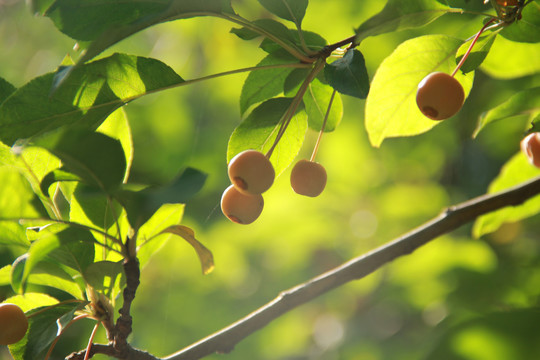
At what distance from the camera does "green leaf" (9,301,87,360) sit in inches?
31.0

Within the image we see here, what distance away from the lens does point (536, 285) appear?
5.01 ft

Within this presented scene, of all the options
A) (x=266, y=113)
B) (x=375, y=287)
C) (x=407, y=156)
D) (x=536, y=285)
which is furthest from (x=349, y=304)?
(x=266, y=113)

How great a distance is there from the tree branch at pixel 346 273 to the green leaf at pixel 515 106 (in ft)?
0.44

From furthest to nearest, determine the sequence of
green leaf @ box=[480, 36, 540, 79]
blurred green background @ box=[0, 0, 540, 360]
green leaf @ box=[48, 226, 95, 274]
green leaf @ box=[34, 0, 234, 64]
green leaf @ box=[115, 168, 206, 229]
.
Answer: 1. blurred green background @ box=[0, 0, 540, 360]
2. green leaf @ box=[480, 36, 540, 79]
3. green leaf @ box=[48, 226, 95, 274]
4. green leaf @ box=[34, 0, 234, 64]
5. green leaf @ box=[115, 168, 206, 229]

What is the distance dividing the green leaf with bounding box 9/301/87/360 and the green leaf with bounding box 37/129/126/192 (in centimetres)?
24

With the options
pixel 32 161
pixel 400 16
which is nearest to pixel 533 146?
pixel 400 16

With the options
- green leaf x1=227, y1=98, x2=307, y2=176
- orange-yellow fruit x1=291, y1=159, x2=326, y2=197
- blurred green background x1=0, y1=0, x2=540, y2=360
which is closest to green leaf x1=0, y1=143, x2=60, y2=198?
green leaf x1=227, y1=98, x2=307, y2=176

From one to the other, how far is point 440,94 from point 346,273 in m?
0.33

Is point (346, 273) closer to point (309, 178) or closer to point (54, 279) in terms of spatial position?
point (309, 178)

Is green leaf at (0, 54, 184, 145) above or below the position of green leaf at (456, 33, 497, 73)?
below

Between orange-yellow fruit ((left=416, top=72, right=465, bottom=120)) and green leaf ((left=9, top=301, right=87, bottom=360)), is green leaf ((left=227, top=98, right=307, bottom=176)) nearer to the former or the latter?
orange-yellow fruit ((left=416, top=72, right=465, bottom=120))

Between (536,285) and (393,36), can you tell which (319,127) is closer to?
(536,285)

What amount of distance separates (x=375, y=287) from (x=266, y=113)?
70.7 inches

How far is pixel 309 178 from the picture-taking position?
863 mm
